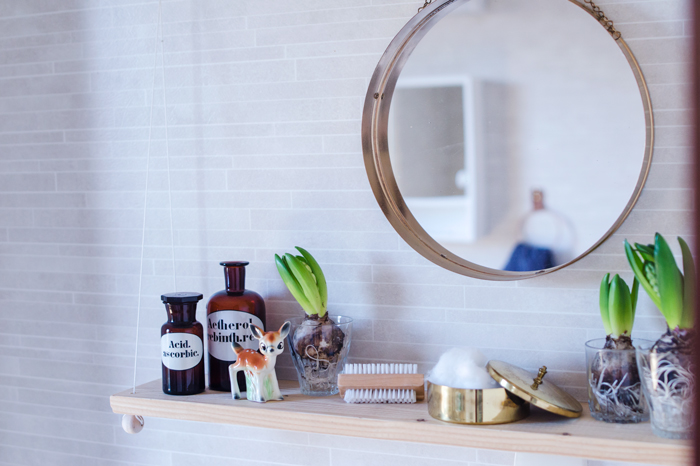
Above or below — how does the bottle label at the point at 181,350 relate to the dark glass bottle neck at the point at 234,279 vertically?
below

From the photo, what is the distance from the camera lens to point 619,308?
0.87 meters

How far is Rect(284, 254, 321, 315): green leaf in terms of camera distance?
3.35 feet

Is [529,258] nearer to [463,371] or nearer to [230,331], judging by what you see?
[463,371]

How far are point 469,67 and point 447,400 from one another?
1.74 feet

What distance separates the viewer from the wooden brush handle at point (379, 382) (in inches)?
38.5

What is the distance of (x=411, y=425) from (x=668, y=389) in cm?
35

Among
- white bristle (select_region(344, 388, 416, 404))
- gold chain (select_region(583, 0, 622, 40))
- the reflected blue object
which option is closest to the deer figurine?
white bristle (select_region(344, 388, 416, 404))

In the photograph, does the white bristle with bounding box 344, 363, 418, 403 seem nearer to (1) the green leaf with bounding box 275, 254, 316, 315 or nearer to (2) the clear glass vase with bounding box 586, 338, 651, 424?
(1) the green leaf with bounding box 275, 254, 316, 315

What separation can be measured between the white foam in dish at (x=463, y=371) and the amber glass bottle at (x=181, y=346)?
0.41 meters

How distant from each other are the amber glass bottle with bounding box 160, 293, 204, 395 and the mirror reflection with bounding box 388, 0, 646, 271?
1.40 ft

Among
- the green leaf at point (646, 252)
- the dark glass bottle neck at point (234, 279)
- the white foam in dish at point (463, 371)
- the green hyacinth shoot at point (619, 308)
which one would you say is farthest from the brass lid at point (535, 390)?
the dark glass bottle neck at point (234, 279)

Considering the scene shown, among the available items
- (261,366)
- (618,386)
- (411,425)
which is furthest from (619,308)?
(261,366)

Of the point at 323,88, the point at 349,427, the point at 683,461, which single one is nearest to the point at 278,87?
the point at 323,88

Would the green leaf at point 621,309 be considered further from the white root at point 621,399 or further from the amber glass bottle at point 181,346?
A: the amber glass bottle at point 181,346
